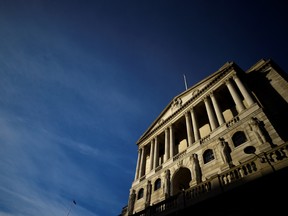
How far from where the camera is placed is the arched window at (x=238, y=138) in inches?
668

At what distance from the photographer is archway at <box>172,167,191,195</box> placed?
2116 cm

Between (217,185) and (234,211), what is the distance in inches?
72.5

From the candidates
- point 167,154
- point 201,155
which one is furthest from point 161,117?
point 201,155

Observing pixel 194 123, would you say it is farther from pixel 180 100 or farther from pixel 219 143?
pixel 180 100

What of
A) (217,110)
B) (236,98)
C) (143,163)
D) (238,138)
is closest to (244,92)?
(236,98)

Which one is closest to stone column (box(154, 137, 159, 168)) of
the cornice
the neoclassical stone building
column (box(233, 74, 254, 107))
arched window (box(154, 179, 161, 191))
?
the neoclassical stone building

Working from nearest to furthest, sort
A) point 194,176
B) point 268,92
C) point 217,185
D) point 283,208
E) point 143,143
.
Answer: point 283,208 → point 217,185 → point 194,176 → point 268,92 → point 143,143

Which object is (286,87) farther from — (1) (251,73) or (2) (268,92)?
(1) (251,73)

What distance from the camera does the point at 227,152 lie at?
17.0 meters

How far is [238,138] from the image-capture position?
1750 cm

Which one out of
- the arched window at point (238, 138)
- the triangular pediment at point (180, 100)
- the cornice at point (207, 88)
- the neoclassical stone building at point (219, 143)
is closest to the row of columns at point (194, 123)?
the neoclassical stone building at point (219, 143)

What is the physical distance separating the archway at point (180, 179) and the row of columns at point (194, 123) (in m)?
3.35

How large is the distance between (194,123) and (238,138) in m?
8.20

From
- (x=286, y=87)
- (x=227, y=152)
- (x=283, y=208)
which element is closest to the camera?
(x=283, y=208)
